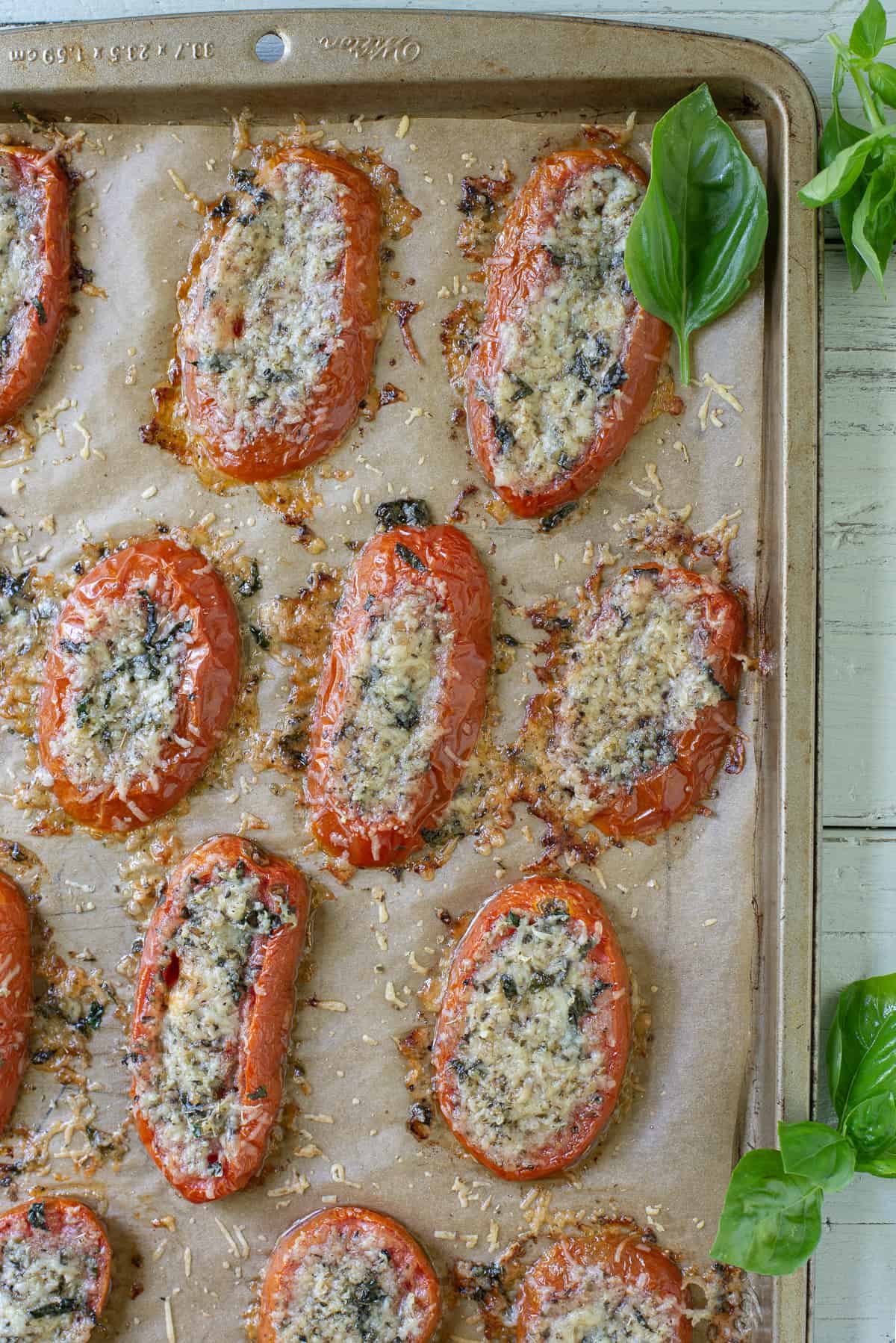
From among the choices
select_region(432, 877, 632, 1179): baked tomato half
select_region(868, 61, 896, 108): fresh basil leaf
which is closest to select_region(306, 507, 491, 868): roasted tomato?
select_region(432, 877, 632, 1179): baked tomato half

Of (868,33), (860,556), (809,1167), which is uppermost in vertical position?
(868,33)

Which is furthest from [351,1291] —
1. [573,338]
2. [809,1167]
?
[573,338]

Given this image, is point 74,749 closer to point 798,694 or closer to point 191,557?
point 191,557

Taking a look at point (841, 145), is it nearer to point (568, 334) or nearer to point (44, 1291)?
point (568, 334)

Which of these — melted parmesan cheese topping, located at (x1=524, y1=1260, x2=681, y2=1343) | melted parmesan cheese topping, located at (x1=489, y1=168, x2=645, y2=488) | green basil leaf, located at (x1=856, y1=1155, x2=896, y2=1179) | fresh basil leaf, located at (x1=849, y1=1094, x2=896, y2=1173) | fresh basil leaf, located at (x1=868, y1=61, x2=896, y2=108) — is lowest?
melted parmesan cheese topping, located at (x1=524, y1=1260, x2=681, y2=1343)

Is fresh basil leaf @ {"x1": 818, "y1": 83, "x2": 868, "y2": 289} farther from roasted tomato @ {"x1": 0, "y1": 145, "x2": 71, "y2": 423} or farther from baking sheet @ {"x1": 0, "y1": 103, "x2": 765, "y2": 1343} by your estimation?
roasted tomato @ {"x1": 0, "y1": 145, "x2": 71, "y2": 423}

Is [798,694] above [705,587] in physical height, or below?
below

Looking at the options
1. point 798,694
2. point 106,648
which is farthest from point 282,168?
point 798,694
